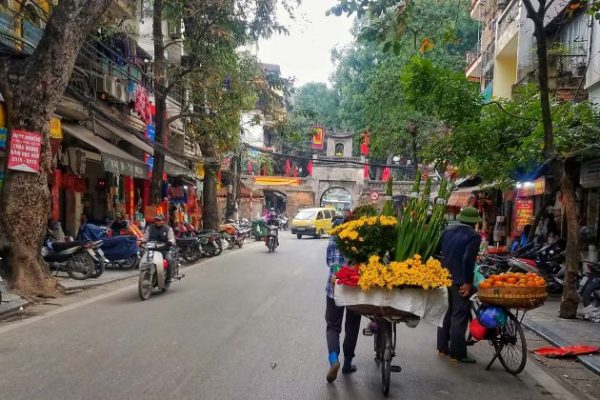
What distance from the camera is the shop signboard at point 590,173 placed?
10.4 meters

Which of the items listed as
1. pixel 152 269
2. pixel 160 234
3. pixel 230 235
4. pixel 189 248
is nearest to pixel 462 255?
pixel 152 269

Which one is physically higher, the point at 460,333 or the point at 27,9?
the point at 27,9

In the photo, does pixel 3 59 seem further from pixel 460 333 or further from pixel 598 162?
pixel 598 162

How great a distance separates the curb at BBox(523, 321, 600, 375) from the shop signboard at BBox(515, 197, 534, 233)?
9597 millimetres

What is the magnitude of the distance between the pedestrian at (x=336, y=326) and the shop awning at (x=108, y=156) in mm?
9520

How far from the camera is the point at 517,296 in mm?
5324

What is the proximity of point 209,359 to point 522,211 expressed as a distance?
48.1ft

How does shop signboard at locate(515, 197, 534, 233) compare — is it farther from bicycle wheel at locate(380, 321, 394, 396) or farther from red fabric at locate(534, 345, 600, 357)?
bicycle wheel at locate(380, 321, 394, 396)

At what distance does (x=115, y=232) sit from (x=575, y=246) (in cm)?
1154

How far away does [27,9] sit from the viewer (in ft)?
37.2

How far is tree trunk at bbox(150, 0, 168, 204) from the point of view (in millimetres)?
16156

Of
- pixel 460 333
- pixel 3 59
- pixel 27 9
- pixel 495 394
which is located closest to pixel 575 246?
pixel 460 333

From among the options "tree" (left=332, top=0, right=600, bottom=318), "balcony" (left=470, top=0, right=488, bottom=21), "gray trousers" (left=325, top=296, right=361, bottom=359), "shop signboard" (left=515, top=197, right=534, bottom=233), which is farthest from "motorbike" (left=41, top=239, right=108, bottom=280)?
"balcony" (left=470, top=0, right=488, bottom=21)

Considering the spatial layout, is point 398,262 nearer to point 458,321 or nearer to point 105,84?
point 458,321
